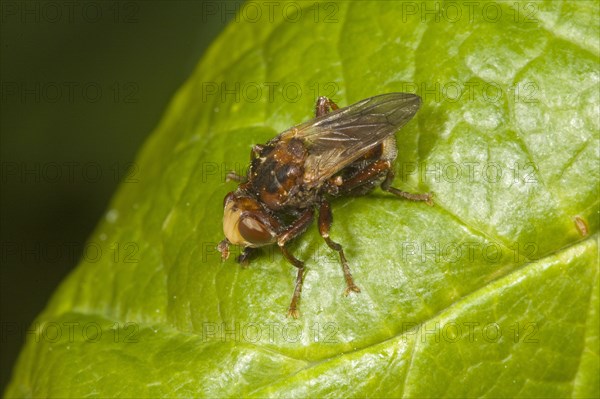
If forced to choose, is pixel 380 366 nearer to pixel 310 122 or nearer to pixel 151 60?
pixel 310 122

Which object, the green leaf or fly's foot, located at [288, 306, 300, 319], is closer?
the green leaf

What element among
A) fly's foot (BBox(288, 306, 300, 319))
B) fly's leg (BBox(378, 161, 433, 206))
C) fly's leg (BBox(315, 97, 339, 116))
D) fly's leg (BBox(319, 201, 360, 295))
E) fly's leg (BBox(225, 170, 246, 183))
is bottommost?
fly's foot (BBox(288, 306, 300, 319))

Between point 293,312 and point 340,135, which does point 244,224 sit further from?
point 340,135

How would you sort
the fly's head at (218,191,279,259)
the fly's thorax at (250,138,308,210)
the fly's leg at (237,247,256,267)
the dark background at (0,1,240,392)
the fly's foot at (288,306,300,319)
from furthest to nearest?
the dark background at (0,1,240,392), the fly's thorax at (250,138,308,210), the fly's head at (218,191,279,259), the fly's leg at (237,247,256,267), the fly's foot at (288,306,300,319)

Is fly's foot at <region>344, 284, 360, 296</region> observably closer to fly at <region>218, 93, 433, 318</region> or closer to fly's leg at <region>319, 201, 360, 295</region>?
fly's leg at <region>319, 201, 360, 295</region>

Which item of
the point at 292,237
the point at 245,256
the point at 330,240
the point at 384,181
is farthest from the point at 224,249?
the point at 384,181

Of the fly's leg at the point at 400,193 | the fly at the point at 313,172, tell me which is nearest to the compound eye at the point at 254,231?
the fly at the point at 313,172

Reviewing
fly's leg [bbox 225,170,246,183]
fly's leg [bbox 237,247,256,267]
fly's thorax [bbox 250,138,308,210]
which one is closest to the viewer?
fly's leg [bbox 237,247,256,267]

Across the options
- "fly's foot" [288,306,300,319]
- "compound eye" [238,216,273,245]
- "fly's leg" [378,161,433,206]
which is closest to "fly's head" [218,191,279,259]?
"compound eye" [238,216,273,245]

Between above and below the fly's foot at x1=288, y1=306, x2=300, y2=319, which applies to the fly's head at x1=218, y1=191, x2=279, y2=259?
above
